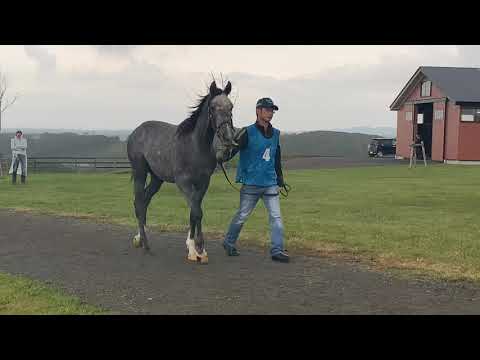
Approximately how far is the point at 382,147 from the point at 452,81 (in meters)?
9.36

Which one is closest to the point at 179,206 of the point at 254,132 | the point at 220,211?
the point at 220,211

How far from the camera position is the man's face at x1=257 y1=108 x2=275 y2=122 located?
22.8 feet

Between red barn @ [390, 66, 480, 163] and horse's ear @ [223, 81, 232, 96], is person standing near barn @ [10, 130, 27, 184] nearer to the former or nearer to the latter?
horse's ear @ [223, 81, 232, 96]

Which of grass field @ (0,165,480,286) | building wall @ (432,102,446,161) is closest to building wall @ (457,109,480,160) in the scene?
building wall @ (432,102,446,161)

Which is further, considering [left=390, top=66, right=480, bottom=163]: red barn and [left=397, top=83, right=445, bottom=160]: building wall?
[left=397, top=83, right=445, bottom=160]: building wall

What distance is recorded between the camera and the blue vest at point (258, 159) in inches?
278

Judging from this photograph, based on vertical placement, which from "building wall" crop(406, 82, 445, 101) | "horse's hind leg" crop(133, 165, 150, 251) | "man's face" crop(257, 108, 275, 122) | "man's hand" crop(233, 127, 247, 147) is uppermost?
"building wall" crop(406, 82, 445, 101)

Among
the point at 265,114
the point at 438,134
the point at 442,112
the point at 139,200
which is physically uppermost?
the point at 442,112

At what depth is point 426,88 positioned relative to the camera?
34281 mm

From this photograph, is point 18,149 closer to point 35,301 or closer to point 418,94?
point 35,301

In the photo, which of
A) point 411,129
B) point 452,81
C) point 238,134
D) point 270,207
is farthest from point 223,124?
point 411,129

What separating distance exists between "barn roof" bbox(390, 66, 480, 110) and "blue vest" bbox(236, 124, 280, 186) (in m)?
26.5

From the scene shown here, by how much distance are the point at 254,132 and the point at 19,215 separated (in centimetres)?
717

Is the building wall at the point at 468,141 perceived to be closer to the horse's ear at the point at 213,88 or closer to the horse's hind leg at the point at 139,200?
the horse's hind leg at the point at 139,200
